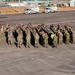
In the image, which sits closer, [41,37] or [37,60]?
[37,60]

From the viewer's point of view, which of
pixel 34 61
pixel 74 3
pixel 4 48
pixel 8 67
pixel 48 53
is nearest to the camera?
pixel 8 67

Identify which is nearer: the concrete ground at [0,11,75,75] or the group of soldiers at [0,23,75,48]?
the concrete ground at [0,11,75,75]

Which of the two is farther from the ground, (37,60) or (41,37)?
(41,37)

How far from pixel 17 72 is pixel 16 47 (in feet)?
24.4

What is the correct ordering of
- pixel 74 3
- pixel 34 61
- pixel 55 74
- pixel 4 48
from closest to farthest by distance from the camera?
pixel 55 74 < pixel 34 61 < pixel 4 48 < pixel 74 3

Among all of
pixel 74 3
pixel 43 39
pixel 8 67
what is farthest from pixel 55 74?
pixel 74 3

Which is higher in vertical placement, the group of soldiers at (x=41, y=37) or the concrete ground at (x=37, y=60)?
the group of soldiers at (x=41, y=37)

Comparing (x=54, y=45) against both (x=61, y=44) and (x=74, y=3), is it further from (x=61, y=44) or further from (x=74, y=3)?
(x=74, y=3)

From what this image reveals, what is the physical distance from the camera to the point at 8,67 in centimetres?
2053

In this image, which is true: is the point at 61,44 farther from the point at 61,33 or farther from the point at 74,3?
the point at 74,3

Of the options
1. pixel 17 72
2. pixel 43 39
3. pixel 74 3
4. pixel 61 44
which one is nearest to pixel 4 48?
pixel 43 39

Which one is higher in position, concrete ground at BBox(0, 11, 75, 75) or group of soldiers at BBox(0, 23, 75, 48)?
group of soldiers at BBox(0, 23, 75, 48)

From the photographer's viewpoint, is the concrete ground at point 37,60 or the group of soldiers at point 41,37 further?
the group of soldiers at point 41,37

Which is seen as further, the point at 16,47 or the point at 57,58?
the point at 16,47
